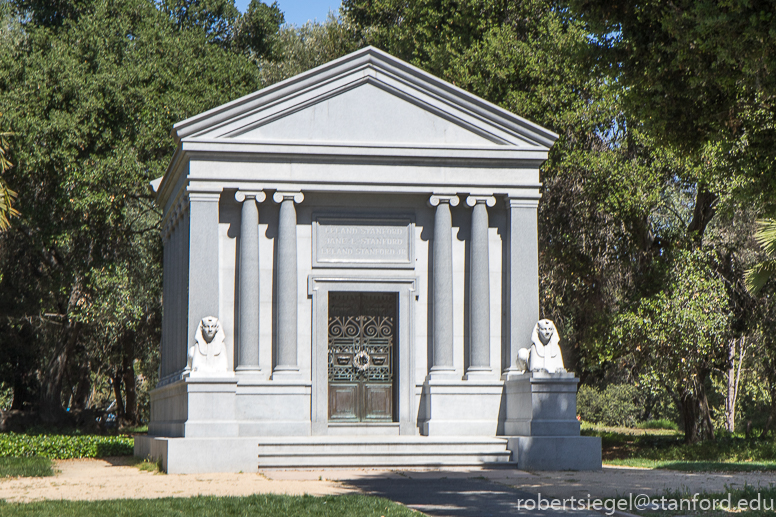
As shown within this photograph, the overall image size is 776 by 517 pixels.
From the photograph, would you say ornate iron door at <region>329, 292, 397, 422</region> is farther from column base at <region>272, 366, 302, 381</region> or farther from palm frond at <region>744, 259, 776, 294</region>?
palm frond at <region>744, 259, 776, 294</region>

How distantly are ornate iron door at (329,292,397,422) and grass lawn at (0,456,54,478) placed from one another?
593 centimetres

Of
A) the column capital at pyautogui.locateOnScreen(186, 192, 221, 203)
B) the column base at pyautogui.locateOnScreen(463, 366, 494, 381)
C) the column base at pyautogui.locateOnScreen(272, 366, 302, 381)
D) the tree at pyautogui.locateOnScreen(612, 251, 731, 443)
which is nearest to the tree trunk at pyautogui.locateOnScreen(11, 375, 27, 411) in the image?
the column capital at pyautogui.locateOnScreen(186, 192, 221, 203)

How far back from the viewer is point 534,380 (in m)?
17.0

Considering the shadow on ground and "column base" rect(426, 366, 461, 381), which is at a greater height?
"column base" rect(426, 366, 461, 381)

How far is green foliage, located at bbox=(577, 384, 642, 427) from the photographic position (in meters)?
44.4

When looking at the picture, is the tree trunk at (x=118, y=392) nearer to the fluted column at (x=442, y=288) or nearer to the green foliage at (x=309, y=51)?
the green foliage at (x=309, y=51)

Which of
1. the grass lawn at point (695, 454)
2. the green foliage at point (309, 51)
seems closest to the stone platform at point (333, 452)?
the grass lawn at point (695, 454)

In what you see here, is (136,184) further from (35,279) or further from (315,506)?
(315,506)

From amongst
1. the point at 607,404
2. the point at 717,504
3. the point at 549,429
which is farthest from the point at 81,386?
the point at 717,504

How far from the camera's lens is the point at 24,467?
645 inches

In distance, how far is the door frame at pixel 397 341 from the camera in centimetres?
1877

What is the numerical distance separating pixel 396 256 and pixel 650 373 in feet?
28.0

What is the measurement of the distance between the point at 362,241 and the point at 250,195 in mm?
2625

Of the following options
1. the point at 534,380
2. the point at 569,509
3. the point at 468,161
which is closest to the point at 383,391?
the point at 534,380
